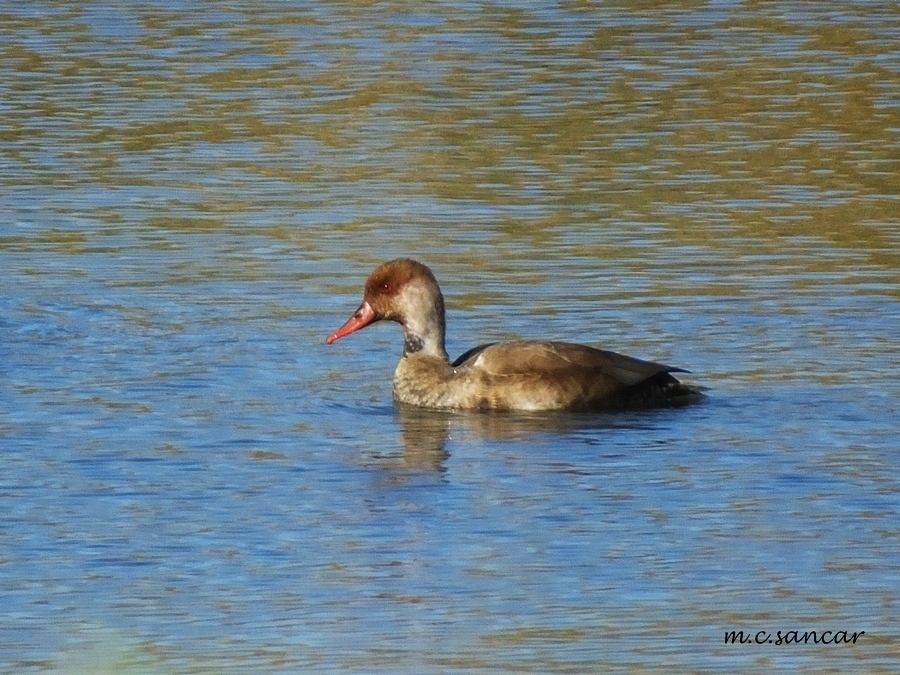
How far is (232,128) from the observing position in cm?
2294

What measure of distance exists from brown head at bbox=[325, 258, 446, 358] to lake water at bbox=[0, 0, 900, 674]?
0.37 metres

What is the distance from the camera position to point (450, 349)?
14.1 meters

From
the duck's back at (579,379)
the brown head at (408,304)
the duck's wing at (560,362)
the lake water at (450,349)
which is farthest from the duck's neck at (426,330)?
the duck's back at (579,379)

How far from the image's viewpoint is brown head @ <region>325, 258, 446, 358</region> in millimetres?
13203

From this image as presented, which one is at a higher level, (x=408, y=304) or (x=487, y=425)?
(x=408, y=304)

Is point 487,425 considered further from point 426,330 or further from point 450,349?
point 450,349

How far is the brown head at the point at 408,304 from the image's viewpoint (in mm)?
13203

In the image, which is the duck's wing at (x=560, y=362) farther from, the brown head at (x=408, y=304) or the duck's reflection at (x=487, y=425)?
the brown head at (x=408, y=304)

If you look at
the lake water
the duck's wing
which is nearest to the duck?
the duck's wing

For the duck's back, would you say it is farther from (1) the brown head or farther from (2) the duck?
(1) the brown head

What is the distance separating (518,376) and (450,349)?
1.76 m

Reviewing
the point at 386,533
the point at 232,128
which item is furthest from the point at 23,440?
the point at 232,128

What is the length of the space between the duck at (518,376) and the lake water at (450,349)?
154 millimetres

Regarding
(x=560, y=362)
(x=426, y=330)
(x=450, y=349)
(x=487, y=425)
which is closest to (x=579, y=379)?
(x=560, y=362)
